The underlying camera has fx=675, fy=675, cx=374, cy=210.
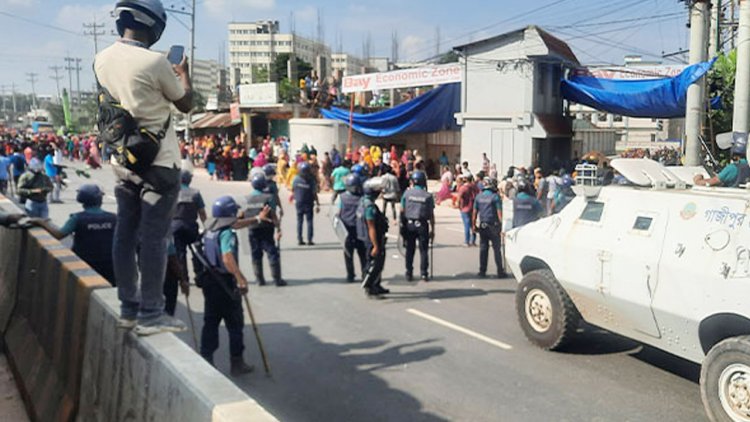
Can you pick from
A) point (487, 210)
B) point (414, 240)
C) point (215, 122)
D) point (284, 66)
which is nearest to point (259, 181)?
point (414, 240)

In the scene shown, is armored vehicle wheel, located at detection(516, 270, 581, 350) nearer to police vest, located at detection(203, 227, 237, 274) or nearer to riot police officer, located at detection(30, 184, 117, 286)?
police vest, located at detection(203, 227, 237, 274)

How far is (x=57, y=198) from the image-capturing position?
2016 cm

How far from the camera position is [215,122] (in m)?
37.8

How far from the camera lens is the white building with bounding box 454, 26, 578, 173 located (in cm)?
2031

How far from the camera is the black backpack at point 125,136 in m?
3.45

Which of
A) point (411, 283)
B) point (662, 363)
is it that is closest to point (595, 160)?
point (411, 283)

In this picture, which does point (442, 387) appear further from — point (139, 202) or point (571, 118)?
point (571, 118)

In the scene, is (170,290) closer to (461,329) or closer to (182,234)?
(182,234)

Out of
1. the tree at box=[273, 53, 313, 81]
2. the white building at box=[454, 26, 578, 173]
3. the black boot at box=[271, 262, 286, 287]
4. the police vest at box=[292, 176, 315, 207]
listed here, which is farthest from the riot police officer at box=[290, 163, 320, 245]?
the tree at box=[273, 53, 313, 81]

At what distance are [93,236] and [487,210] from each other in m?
6.32

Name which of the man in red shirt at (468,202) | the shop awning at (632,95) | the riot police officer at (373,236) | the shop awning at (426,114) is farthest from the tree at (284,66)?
the riot police officer at (373,236)

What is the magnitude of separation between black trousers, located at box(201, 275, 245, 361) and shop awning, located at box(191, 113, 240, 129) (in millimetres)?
30840

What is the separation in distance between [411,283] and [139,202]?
6933 millimetres

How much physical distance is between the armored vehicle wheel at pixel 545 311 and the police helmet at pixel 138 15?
4.84 m
